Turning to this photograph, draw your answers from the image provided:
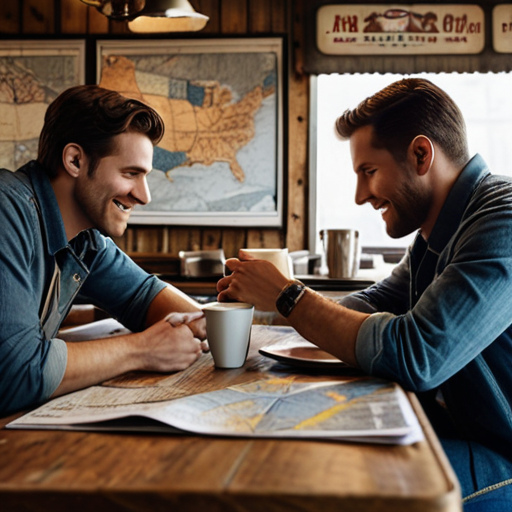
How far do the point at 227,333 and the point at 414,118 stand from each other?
0.69 meters

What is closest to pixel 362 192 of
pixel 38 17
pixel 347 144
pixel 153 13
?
pixel 153 13

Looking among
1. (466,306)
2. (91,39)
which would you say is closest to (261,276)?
(466,306)

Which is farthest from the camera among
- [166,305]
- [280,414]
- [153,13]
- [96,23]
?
[96,23]

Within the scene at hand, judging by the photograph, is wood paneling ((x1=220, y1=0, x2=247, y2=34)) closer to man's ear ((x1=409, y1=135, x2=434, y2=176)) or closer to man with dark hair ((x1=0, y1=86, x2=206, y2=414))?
man with dark hair ((x1=0, y1=86, x2=206, y2=414))

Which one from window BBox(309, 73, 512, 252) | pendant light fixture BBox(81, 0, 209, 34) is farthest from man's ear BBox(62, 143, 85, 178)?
window BBox(309, 73, 512, 252)

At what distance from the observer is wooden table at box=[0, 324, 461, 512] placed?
555 millimetres

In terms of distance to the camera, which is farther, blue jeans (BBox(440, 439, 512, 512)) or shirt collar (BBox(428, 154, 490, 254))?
shirt collar (BBox(428, 154, 490, 254))

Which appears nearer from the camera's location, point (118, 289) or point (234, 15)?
point (118, 289)

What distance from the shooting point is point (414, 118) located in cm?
143

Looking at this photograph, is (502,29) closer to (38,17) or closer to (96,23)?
(96,23)

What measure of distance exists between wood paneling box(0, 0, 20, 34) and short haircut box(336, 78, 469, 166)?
340cm

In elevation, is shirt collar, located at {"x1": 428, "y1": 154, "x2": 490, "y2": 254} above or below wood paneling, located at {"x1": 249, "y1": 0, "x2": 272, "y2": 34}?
below

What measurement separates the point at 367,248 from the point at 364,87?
1061 mm

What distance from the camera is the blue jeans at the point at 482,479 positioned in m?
1.15
